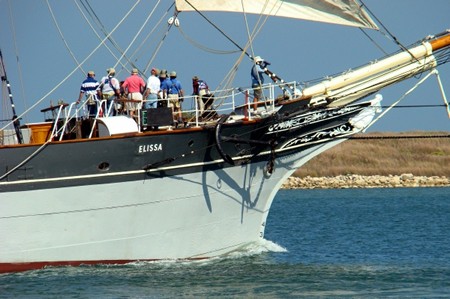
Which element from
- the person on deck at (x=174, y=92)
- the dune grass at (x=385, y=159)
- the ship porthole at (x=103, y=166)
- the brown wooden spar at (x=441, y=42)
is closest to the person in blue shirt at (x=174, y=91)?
the person on deck at (x=174, y=92)

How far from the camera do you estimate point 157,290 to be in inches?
979

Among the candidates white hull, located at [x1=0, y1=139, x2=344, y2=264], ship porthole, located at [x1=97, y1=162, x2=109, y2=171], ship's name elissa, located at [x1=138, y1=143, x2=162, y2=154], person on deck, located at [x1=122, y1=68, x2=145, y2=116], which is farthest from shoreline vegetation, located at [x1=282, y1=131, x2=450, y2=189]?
ship porthole, located at [x1=97, y1=162, x2=109, y2=171]

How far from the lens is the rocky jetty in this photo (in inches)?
2803

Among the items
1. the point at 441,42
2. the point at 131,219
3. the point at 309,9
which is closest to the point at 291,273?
the point at 131,219

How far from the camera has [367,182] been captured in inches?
2852

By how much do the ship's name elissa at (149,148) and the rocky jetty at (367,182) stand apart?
147 feet

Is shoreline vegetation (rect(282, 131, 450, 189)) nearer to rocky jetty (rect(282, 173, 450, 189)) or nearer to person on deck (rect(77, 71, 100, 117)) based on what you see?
rocky jetty (rect(282, 173, 450, 189))

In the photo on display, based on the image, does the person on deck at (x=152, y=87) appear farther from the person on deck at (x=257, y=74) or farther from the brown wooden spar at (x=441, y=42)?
→ the brown wooden spar at (x=441, y=42)

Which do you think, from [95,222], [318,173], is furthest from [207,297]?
[318,173]

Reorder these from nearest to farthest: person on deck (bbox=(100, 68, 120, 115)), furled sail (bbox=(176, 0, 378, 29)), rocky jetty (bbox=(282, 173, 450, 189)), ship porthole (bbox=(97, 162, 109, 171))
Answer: ship porthole (bbox=(97, 162, 109, 171)) < furled sail (bbox=(176, 0, 378, 29)) < person on deck (bbox=(100, 68, 120, 115)) < rocky jetty (bbox=(282, 173, 450, 189))

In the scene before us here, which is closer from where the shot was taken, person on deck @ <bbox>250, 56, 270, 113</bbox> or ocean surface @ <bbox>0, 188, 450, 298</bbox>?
ocean surface @ <bbox>0, 188, 450, 298</bbox>

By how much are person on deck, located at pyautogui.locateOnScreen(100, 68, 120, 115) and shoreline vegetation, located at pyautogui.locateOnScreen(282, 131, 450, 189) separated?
4212cm

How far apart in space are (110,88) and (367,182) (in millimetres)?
44493

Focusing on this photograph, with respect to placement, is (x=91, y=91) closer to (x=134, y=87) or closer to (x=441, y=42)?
(x=134, y=87)
